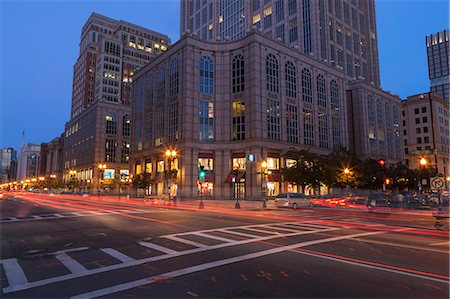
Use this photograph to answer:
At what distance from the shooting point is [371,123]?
8306cm

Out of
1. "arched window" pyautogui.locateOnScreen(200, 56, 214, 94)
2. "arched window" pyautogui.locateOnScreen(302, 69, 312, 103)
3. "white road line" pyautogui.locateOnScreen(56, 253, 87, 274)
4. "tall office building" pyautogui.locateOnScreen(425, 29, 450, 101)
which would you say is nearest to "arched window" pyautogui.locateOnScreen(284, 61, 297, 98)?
"arched window" pyautogui.locateOnScreen(302, 69, 312, 103)

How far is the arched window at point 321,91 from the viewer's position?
70275mm

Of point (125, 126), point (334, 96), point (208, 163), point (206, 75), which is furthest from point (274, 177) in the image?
point (125, 126)

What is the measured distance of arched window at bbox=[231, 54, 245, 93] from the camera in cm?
5975

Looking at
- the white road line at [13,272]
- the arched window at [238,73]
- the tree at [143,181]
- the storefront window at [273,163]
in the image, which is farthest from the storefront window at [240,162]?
the white road line at [13,272]

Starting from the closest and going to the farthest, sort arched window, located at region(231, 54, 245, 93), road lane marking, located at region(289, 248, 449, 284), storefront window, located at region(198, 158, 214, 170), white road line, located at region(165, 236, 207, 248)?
road lane marking, located at region(289, 248, 449, 284) < white road line, located at region(165, 236, 207, 248) < storefront window, located at region(198, 158, 214, 170) < arched window, located at region(231, 54, 245, 93)

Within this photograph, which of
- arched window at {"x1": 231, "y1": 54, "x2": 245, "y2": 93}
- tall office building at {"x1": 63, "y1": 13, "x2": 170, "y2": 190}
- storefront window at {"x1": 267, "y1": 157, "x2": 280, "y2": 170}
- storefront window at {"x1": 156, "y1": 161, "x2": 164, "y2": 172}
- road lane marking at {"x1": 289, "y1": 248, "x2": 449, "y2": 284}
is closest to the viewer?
→ road lane marking at {"x1": 289, "y1": 248, "x2": 449, "y2": 284}

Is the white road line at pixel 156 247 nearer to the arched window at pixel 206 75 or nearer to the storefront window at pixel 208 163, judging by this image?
the storefront window at pixel 208 163

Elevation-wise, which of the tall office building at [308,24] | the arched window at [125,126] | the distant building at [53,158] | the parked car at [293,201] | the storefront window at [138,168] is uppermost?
the tall office building at [308,24]

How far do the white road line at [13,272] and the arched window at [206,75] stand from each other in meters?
53.4

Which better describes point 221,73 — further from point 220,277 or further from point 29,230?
point 220,277

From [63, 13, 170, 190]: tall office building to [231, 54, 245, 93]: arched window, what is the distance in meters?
46.9

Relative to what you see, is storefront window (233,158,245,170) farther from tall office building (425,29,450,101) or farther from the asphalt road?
tall office building (425,29,450,101)

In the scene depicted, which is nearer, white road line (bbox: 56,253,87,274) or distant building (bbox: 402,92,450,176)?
white road line (bbox: 56,253,87,274)
